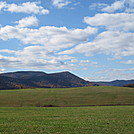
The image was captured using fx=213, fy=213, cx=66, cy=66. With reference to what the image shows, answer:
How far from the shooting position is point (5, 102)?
66000 millimetres

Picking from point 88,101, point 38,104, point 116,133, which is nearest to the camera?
point 116,133

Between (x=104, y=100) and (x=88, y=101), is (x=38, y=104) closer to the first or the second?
(x=88, y=101)

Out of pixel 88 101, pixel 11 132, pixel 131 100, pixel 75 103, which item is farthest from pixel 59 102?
pixel 11 132

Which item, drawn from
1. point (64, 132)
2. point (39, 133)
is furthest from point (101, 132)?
point (39, 133)

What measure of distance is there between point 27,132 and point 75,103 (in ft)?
162

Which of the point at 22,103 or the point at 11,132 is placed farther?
the point at 22,103

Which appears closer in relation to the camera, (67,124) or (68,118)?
(67,124)

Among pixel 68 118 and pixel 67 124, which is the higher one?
pixel 67 124

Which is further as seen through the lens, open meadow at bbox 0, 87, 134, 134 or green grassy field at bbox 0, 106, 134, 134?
open meadow at bbox 0, 87, 134, 134

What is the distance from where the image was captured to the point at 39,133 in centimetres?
1568

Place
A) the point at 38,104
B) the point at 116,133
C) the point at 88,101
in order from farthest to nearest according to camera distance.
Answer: the point at 88,101 → the point at 38,104 → the point at 116,133

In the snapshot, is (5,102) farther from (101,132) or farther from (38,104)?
(101,132)

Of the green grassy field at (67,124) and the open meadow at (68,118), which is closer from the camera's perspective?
the green grassy field at (67,124)

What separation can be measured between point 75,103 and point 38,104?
36.6ft
